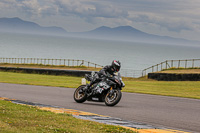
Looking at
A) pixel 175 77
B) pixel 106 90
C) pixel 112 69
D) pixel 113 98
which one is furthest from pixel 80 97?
pixel 175 77

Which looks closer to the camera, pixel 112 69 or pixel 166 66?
pixel 112 69

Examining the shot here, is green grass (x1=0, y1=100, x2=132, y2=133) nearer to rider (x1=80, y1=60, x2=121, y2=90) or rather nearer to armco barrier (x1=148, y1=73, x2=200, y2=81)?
rider (x1=80, y1=60, x2=121, y2=90)

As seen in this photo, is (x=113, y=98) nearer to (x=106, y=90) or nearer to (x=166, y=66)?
(x=106, y=90)

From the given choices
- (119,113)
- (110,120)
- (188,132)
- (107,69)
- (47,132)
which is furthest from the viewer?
(107,69)

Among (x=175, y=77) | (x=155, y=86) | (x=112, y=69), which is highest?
(x=175, y=77)

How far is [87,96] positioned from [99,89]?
0.85 m

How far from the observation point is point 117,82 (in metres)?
13.3

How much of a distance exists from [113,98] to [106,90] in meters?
0.45

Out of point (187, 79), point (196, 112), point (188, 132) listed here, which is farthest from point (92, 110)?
point (187, 79)

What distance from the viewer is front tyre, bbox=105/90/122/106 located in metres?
13.2

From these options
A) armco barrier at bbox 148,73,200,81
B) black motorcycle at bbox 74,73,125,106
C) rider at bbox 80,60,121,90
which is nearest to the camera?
black motorcycle at bbox 74,73,125,106

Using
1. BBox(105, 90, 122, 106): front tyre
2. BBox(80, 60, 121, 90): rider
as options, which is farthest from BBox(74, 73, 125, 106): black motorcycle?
BBox(80, 60, 121, 90): rider

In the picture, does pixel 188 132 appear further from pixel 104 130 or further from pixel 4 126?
pixel 4 126

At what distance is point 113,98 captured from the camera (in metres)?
13.5
